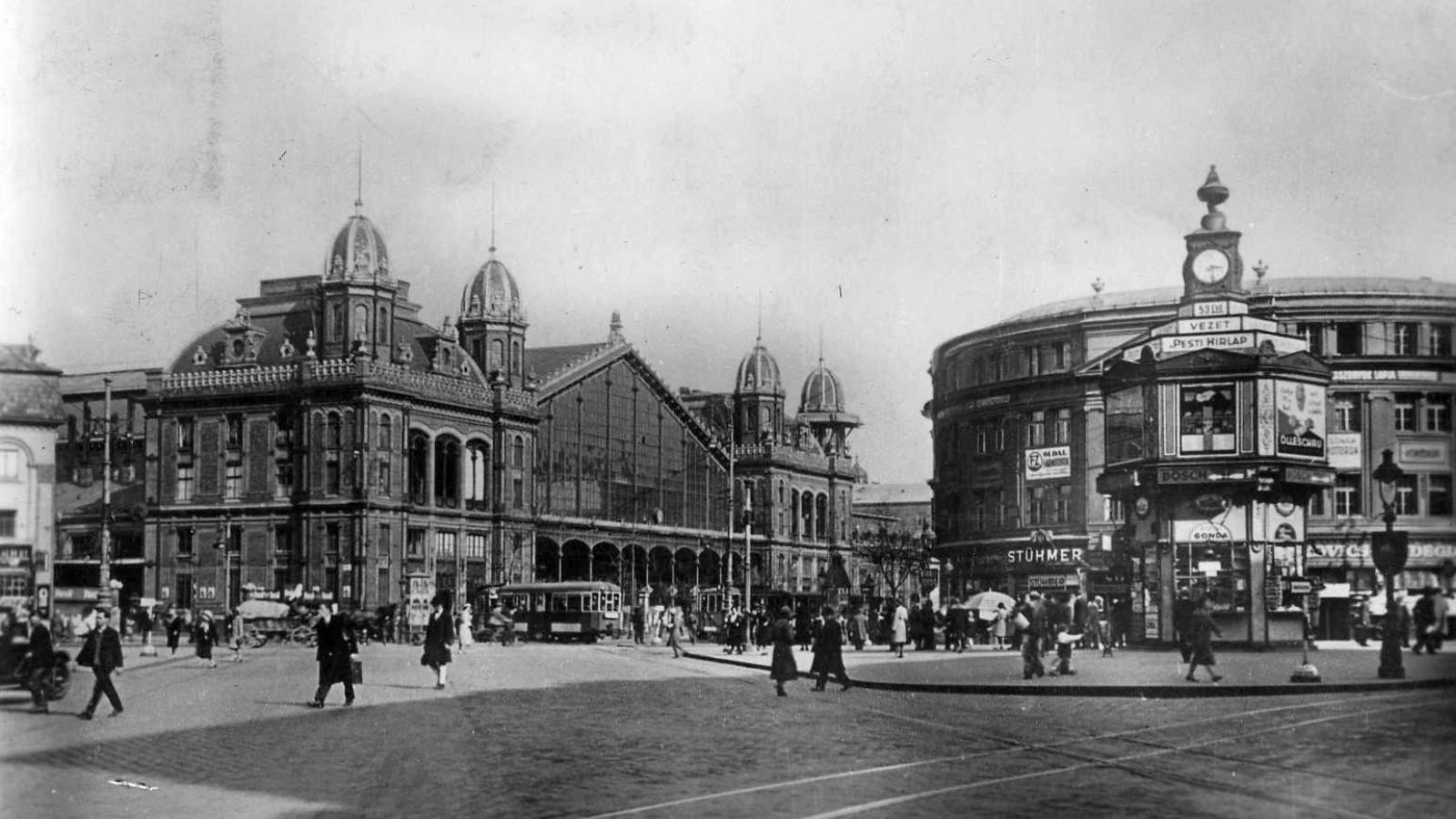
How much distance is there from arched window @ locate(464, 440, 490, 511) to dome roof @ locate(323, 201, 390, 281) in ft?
34.7

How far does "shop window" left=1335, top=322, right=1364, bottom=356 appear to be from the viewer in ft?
116

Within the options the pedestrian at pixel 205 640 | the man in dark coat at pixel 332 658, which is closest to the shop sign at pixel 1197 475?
the man in dark coat at pixel 332 658

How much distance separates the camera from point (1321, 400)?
120ft

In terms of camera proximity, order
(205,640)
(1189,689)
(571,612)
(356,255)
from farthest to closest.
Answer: (356,255), (571,612), (205,640), (1189,689)

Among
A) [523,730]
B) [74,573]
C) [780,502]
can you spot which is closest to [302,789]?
[523,730]

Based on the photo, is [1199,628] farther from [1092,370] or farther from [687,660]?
[1092,370]

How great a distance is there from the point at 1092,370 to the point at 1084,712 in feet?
112

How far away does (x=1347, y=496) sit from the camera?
1660 inches

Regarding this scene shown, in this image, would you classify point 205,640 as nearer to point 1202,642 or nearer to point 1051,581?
point 1202,642

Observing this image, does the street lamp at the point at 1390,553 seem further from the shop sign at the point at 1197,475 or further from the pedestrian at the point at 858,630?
the pedestrian at the point at 858,630

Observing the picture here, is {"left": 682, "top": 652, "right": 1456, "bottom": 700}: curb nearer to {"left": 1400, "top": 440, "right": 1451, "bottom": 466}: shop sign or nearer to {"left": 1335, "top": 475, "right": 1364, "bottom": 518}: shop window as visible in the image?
{"left": 1400, "top": 440, "right": 1451, "bottom": 466}: shop sign

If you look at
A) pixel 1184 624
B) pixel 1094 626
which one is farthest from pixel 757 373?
pixel 1184 624

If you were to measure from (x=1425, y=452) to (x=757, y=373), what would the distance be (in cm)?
9470

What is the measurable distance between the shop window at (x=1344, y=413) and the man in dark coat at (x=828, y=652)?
14.9 m
